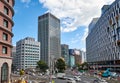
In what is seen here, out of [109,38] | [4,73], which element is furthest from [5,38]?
[109,38]

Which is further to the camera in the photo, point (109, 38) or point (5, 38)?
point (109, 38)

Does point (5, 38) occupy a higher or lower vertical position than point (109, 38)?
lower

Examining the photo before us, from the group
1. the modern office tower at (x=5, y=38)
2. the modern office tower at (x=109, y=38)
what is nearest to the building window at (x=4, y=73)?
the modern office tower at (x=5, y=38)

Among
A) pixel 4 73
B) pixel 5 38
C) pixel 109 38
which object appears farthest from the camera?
pixel 109 38

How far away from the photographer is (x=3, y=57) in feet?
159

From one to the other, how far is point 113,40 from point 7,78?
257 ft

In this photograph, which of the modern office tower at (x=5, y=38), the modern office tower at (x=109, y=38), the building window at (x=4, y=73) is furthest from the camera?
the modern office tower at (x=109, y=38)

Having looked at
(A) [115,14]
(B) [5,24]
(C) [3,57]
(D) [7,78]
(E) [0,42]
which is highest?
(A) [115,14]

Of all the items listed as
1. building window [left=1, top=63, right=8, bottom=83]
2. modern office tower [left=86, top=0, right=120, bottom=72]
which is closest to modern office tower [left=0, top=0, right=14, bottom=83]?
building window [left=1, top=63, right=8, bottom=83]

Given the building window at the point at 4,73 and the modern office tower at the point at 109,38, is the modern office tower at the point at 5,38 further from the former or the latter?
the modern office tower at the point at 109,38

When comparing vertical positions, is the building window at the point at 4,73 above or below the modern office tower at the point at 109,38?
below

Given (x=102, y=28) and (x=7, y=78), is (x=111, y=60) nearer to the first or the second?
(x=102, y=28)

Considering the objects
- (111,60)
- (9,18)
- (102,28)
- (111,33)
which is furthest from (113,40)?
(9,18)

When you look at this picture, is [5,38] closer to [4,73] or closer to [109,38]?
[4,73]
